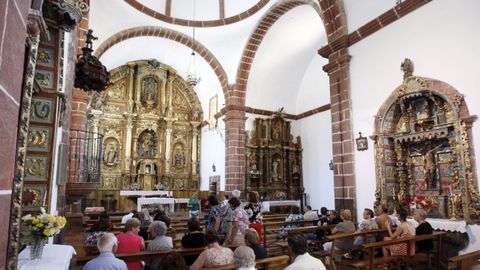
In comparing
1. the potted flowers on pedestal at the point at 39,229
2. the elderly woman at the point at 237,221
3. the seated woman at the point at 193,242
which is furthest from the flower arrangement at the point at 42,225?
the elderly woman at the point at 237,221

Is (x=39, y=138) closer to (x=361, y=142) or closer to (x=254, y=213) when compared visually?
(x=254, y=213)

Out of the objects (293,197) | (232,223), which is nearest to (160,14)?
(293,197)

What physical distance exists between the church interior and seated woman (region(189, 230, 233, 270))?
0.06 m

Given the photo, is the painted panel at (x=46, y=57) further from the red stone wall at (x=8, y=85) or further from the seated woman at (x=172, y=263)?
the red stone wall at (x=8, y=85)

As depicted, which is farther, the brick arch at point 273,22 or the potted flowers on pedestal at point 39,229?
the brick arch at point 273,22

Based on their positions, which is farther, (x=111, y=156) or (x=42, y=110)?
(x=111, y=156)

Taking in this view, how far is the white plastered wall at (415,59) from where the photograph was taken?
5.73 m

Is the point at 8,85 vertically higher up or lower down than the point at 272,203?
higher up

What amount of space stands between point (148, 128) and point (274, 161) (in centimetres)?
653

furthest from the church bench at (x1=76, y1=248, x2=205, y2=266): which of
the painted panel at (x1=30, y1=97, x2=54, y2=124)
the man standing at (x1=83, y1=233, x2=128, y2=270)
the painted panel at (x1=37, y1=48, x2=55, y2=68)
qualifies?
the painted panel at (x1=37, y1=48, x2=55, y2=68)

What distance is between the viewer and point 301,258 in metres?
3.08

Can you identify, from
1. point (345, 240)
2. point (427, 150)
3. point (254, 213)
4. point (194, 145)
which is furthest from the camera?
point (194, 145)

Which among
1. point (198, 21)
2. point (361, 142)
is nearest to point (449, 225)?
point (361, 142)

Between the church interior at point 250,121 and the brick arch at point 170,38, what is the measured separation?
0.19ft
